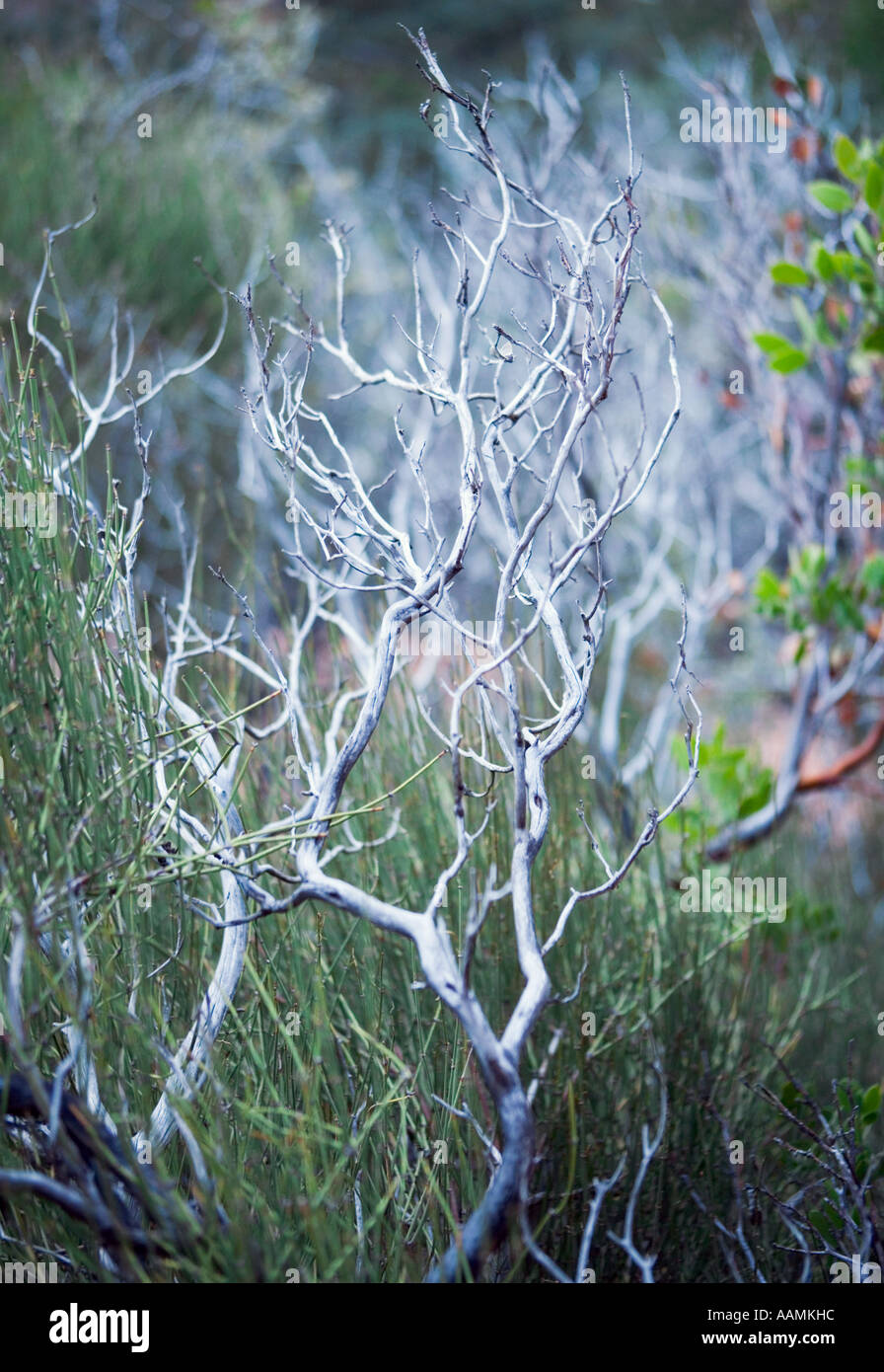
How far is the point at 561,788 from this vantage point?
6.17 feet

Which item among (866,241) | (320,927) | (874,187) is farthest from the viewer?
(866,241)

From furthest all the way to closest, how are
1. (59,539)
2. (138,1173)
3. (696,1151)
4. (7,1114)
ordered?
(696,1151) → (59,539) → (7,1114) → (138,1173)

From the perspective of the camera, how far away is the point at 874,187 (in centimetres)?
193

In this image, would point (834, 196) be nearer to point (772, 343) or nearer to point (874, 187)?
point (874, 187)

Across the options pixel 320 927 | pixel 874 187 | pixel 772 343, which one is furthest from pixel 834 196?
pixel 320 927

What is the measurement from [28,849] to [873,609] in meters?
2.17

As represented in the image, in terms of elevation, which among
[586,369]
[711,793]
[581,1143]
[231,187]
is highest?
[231,187]

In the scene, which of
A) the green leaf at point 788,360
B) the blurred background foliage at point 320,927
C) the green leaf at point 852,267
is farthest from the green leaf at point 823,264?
the blurred background foliage at point 320,927

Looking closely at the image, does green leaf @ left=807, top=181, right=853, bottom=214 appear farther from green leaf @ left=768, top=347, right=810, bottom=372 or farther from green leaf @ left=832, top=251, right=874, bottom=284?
green leaf @ left=768, top=347, right=810, bottom=372

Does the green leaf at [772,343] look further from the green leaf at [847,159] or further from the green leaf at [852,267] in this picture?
the green leaf at [847,159]

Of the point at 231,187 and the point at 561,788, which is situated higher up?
the point at 231,187

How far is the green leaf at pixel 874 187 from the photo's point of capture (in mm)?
1917

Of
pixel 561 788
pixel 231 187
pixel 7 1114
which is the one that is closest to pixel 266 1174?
pixel 7 1114
